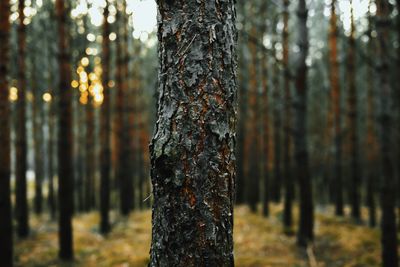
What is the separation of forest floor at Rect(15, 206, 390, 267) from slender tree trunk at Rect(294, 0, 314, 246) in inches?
19.1

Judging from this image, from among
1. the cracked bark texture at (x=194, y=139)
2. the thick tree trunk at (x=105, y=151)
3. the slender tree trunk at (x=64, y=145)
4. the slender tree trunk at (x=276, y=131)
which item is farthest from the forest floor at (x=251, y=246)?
the cracked bark texture at (x=194, y=139)

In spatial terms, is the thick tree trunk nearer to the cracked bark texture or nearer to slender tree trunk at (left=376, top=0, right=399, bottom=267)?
slender tree trunk at (left=376, top=0, right=399, bottom=267)

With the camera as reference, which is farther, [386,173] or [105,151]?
[105,151]

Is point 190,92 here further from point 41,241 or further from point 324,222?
point 324,222

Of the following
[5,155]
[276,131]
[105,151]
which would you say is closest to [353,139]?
[276,131]

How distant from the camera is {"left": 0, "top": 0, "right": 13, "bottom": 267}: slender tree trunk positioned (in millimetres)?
6055

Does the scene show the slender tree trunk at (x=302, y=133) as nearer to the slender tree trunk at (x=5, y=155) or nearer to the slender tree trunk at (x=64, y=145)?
the slender tree trunk at (x=64, y=145)

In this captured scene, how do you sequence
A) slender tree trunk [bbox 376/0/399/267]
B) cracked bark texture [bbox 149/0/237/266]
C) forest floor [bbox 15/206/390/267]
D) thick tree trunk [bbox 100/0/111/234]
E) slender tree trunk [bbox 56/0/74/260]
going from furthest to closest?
thick tree trunk [bbox 100/0/111/234]
slender tree trunk [bbox 56/0/74/260]
forest floor [bbox 15/206/390/267]
slender tree trunk [bbox 376/0/399/267]
cracked bark texture [bbox 149/0/237/266]

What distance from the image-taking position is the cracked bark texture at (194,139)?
1.68 metres

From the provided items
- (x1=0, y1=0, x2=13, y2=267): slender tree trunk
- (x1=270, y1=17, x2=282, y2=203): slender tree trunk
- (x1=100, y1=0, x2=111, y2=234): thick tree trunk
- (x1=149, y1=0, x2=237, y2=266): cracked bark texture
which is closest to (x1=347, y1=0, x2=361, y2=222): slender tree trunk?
(x1=270, y1=17, x2=282, y2=203): slender tree trunk

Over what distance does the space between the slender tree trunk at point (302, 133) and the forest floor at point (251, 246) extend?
0.49m

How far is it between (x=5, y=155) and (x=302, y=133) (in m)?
5.73

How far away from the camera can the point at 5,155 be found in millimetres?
6117

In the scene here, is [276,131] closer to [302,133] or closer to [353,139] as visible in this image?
[353,139]
